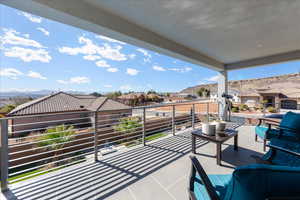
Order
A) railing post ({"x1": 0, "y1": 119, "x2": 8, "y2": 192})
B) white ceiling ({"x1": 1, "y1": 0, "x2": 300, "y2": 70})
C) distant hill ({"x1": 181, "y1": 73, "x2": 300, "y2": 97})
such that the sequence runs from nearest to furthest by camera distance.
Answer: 1. railing post ({"x1": 0, "y1": 119, "x2": 8, "y2": 192})
2. white ceiling ({"x1": 1, "y1": 0, "x2": 300, "y2": 70})
3. distant hill ({"x1": 181, "y1": 73, "x2": 300, "y2": 97})

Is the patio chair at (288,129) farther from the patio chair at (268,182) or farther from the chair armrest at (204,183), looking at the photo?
the patio chair at (268,182)

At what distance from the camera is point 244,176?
0.51m

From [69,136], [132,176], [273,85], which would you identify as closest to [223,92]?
[132,176]

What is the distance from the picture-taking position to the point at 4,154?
1.50 meters

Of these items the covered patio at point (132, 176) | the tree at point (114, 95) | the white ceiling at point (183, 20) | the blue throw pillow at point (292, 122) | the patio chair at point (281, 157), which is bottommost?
the covered patio at point (132, 176)

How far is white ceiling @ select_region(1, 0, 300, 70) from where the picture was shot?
1.86 m

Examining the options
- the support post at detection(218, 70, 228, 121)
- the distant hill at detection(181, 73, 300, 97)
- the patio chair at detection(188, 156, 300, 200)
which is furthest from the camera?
the distant hill at detection(181, 73, 300, 97)

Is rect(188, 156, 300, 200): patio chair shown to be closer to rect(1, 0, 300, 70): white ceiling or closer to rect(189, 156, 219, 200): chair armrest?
rect(189, 156, 219, 200): chair armrest

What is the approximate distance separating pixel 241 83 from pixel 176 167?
1494 cm

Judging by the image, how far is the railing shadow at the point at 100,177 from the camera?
1.50 m

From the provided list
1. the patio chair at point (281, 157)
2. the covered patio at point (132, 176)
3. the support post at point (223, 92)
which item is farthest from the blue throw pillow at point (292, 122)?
the support post at point (223, 92)

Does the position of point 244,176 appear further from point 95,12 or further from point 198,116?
point 198,116

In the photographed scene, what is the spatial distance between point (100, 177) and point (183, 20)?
276 centimetres

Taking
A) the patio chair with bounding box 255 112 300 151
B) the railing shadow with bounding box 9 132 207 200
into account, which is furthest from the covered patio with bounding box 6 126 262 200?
the patio chair with bounding box 255 112 300 151
